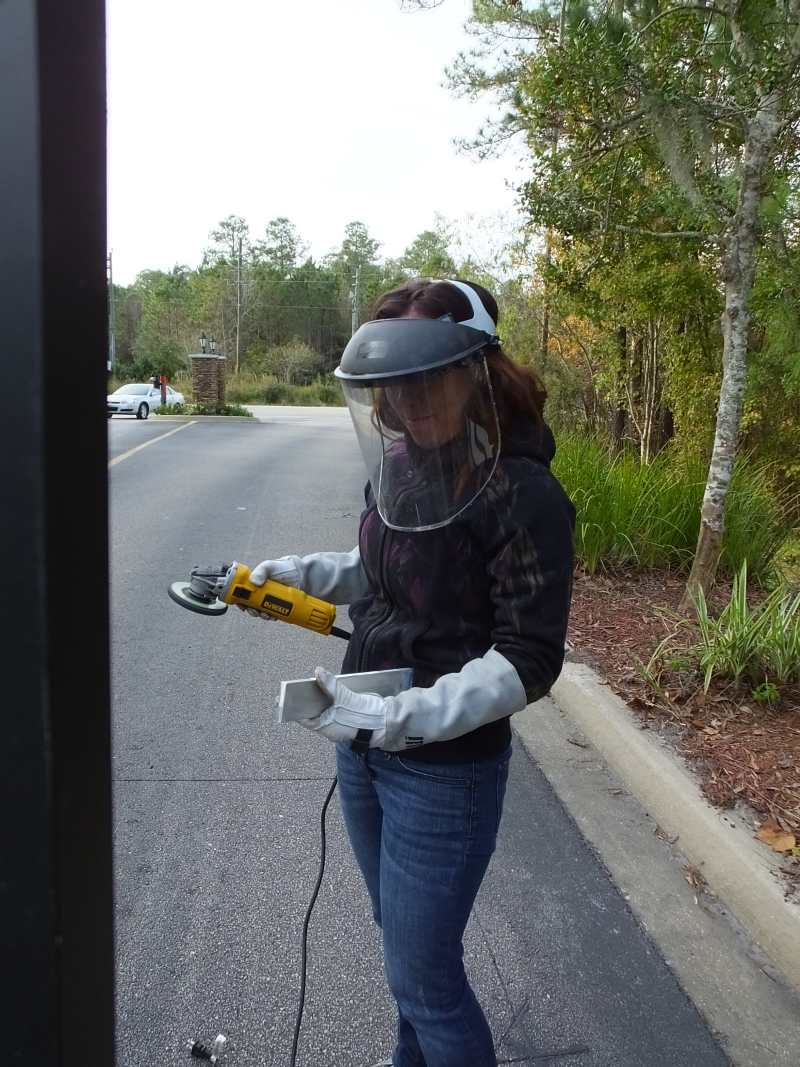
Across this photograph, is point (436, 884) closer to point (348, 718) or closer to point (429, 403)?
point (348, 718)

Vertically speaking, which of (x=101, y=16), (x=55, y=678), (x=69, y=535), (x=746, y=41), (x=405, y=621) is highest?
(x=746, y=41)

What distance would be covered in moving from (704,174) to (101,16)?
612 cm

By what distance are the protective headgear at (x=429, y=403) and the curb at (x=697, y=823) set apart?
186 centimetres

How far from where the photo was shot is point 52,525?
0.59 meters

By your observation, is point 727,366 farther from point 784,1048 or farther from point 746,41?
point 784,1048

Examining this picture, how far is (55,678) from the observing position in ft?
2.01

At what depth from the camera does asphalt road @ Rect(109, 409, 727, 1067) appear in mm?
2176

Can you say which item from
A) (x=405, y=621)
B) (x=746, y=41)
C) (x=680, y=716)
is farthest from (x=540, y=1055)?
(x=746, y=41)

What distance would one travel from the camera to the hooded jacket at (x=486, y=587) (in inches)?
57.2

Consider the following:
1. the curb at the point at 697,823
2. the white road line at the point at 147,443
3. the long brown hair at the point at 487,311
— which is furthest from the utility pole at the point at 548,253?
the white road line at the point at 147,443

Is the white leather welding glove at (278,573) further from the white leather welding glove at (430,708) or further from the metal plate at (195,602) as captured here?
the white leather welding glove at (430,708)

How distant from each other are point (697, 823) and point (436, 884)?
1822 mm

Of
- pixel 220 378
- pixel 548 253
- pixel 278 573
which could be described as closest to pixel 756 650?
pixel 278 573

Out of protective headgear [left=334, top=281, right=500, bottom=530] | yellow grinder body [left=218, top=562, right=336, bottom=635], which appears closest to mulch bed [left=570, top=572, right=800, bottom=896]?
yellow grinder body [left=218, top=562, right=336, bottom=635]
